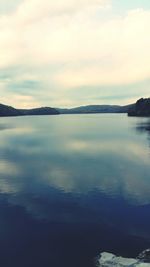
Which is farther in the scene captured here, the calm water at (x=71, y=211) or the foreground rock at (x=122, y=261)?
the calm water at (x=71, y=211)

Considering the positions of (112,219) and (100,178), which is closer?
(112,219)

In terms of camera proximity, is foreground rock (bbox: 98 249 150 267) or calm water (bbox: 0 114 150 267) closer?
foreground rock (bbox: 98 249 150 267)

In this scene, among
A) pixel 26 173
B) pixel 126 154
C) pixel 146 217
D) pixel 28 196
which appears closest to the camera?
pixel 146 217

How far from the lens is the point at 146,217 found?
3234 centimetres

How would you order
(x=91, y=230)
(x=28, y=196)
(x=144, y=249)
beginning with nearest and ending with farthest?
(x=144, y=249), (x=91, y=230), (x=28, y=196)

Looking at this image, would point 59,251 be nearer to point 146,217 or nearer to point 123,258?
point 123,258

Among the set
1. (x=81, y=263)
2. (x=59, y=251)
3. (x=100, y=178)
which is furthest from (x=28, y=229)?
(x=100, y=178)

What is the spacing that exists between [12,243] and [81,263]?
6.60 metres

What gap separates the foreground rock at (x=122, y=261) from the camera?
71.7ft

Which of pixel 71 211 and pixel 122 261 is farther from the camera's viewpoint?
pixel 71 211

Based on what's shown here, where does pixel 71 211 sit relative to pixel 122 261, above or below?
below

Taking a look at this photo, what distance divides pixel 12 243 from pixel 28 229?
10.5 ft

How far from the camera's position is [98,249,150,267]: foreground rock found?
2186 cm

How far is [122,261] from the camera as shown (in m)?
22.5
